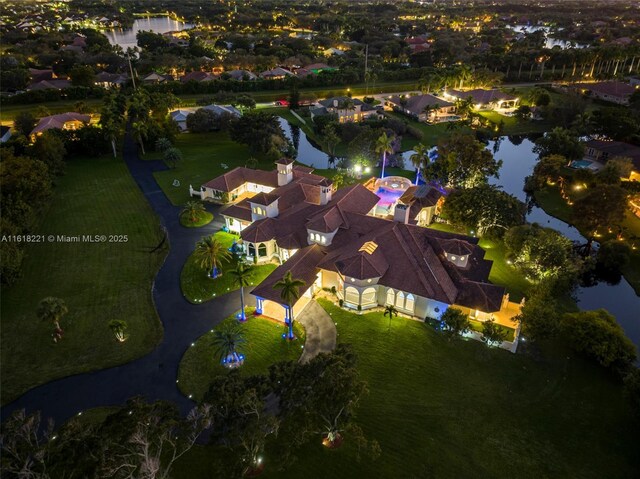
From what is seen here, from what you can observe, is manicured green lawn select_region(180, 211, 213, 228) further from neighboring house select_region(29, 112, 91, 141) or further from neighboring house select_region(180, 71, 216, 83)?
neighboring house select_region(180, 71, 216, 83)

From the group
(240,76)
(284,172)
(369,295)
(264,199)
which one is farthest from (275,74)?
(369,295)

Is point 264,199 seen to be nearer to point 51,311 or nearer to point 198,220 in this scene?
point 198,220

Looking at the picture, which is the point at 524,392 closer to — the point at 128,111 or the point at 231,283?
the point at 231,283

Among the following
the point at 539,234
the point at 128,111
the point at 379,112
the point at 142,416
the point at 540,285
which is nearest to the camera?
the point at 142,416


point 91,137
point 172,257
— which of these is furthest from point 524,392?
point 91,137

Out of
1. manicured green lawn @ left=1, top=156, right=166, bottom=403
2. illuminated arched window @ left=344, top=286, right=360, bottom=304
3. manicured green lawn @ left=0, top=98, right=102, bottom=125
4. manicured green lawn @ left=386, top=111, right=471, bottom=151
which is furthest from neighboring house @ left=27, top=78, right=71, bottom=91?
illuminated arched window @ left=344, top=286, right=360, bottom=304
